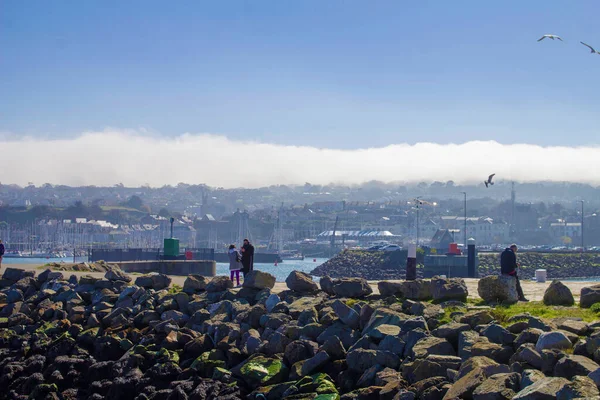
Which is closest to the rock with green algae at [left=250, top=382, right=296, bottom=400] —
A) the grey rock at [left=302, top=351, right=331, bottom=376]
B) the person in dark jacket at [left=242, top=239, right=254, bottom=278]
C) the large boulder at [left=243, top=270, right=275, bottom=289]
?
the grey rock at [left=302, top=351, right=331, bottom=376]

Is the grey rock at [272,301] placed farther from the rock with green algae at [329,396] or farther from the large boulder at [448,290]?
the rock with green algae at [329,396]

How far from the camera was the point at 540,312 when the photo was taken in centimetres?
1336

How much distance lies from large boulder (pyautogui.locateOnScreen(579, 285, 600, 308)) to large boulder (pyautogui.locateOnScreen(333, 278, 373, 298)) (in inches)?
153

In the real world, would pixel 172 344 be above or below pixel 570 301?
below

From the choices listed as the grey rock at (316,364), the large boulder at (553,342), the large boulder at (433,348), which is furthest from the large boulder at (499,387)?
the grey rock at (316,364)

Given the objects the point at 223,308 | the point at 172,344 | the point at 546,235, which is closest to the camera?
the point at 172,344

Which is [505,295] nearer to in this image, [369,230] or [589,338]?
[589,338]

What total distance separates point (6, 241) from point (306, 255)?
204 ft

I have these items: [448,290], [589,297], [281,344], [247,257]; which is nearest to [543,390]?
[589,297]

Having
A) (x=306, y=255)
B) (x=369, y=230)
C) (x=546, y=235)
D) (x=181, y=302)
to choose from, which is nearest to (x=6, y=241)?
(x=306, y=255)

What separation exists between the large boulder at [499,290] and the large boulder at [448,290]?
0.33m

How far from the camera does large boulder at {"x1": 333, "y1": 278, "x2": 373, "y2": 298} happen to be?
1595 centimetres

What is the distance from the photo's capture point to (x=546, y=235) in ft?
613

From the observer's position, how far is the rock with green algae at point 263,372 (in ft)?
42.0
